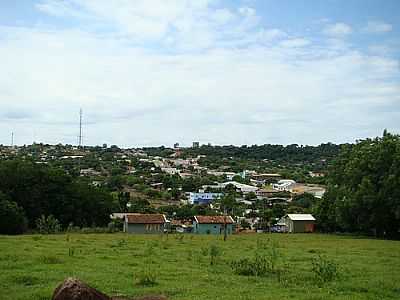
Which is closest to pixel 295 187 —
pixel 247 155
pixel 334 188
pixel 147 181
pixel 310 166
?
pixel 147 181

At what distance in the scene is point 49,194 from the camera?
54.9 meters

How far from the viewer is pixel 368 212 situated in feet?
150

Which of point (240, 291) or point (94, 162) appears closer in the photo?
point (240, 291)

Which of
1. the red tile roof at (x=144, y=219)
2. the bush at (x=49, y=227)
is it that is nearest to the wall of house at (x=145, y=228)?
the red tile roof at (x=144, y=219)

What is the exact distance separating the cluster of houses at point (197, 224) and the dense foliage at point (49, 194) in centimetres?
396

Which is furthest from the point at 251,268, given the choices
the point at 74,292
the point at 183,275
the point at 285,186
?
the point at 285,186

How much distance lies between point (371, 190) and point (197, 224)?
20392mm

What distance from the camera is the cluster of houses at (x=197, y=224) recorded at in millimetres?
54625

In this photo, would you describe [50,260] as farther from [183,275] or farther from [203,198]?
[203,198]

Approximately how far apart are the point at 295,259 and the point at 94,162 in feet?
386

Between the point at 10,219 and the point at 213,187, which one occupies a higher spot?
the point at 213,187

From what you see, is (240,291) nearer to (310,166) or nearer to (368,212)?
(368,212)

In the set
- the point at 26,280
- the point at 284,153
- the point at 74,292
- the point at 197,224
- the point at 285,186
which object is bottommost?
the point at 197,224

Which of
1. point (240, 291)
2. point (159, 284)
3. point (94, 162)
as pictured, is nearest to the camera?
point (240, 291)
